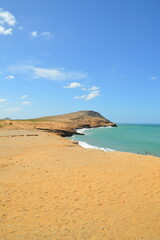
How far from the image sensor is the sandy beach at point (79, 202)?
5688mm

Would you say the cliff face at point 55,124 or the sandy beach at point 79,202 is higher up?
the cliff face at point 55,124

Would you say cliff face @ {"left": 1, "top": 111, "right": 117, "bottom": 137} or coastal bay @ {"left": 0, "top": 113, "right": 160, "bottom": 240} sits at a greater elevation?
cliff face @ {"left": 1, "top": 111, "right": 117, "bottom": 137}

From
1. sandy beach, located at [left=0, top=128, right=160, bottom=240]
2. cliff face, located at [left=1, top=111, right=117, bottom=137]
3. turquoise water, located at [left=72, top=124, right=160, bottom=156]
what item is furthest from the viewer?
cliff face, located at [left=1, top=111, right=117, bottom=137]

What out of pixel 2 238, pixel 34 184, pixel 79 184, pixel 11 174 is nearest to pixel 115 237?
pixel 2 238

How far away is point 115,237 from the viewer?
5520mm

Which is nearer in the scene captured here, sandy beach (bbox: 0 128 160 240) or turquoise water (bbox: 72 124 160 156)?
sandy beach (bbox: 0 128 160 240)

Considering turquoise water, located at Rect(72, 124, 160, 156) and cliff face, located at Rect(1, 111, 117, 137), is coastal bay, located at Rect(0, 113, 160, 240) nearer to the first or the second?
turquoise water, located at Rect(72, 124, 160, 156)

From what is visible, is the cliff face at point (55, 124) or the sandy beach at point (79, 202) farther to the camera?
the cliff face at point (55, 124)

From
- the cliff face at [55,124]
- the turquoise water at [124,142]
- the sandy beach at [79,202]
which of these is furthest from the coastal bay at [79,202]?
the cliff face at [55,124]

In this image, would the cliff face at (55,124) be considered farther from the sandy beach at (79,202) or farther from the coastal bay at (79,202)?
the sandy beach at (79,202)

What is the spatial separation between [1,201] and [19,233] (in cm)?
232

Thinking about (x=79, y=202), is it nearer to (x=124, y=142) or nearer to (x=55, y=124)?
(x=124, y=142)

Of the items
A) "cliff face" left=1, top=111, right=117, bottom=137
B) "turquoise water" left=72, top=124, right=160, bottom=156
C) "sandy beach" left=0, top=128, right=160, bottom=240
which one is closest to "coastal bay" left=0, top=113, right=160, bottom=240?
"sandy beach" left=0, top=128, right=160, bottom=240

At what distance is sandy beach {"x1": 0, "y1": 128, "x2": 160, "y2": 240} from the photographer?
18.7 feet
